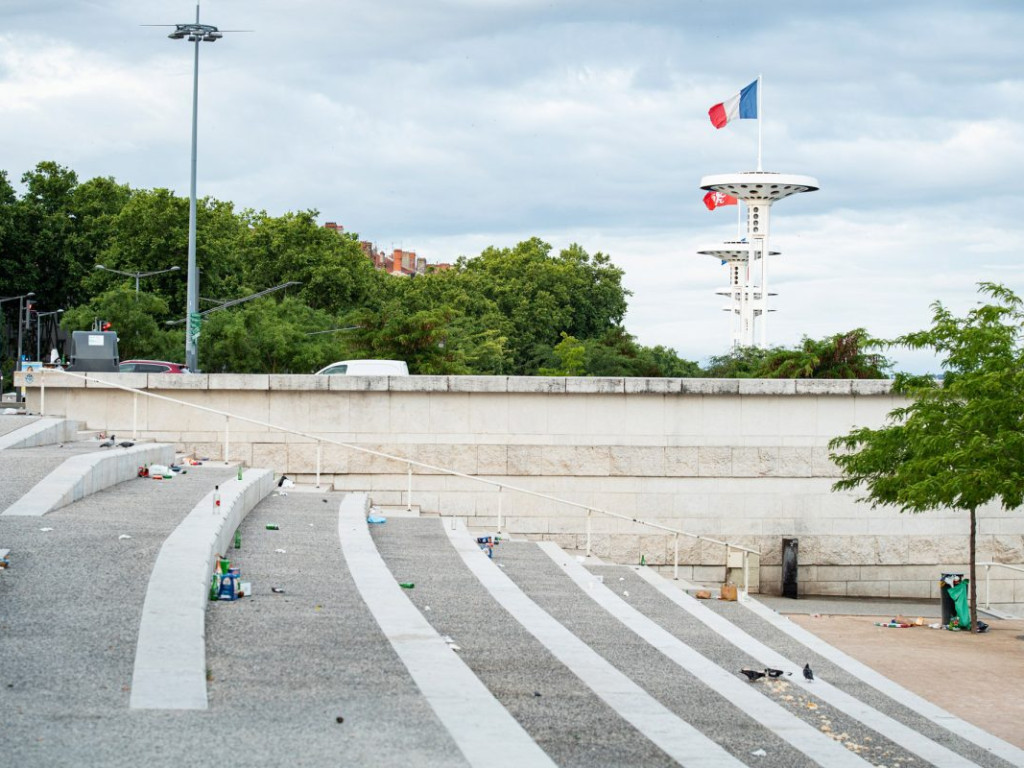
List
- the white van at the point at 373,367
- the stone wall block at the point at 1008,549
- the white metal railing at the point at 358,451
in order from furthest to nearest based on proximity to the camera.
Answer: the white van at the point at 373,367 < the stone wall block at the point at 1008,549 < the white metal railing at the point at 358,451

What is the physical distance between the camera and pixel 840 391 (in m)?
22.0

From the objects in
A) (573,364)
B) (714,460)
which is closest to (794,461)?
(714,460)

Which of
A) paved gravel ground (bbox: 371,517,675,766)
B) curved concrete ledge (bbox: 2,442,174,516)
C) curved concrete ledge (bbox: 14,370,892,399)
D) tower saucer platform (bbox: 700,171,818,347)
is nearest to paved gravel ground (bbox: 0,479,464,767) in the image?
curved concrete ledge (bbox: 2,442,174,516)

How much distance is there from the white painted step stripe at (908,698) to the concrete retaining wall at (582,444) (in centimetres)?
654

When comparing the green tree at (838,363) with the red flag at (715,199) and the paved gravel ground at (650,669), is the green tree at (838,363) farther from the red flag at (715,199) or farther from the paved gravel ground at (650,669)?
the red flag at (715,199)

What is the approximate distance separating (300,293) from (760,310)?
27.8 metres

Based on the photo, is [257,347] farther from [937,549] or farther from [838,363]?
[937,549]

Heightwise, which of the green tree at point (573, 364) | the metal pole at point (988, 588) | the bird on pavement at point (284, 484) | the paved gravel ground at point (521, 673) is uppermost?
the green tree at point (573, 364)

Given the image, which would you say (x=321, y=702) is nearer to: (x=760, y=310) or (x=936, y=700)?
(x=936, y=700)

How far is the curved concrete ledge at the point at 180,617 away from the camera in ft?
22.2

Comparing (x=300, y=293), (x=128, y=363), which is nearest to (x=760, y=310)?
(x=300, y=293)

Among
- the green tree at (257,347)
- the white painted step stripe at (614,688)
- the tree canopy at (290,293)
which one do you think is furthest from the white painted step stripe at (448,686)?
the green tree at (257,347)

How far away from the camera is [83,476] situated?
14445mm

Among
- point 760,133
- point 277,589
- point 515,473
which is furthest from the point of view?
point 760,133
